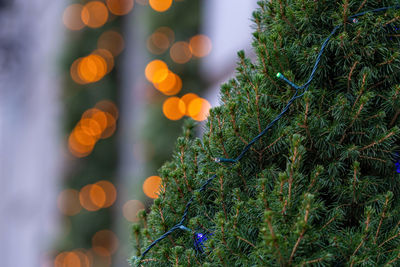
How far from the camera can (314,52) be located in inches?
38.3

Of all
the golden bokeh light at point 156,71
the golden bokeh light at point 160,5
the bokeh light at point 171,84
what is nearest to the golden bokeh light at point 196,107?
the bokeh light at point 171,84

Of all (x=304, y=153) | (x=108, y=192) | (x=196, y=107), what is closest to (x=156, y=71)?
(x=196, y=107)

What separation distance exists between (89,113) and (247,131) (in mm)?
4456

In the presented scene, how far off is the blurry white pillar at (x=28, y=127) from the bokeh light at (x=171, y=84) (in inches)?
80.9

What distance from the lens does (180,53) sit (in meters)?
3.92

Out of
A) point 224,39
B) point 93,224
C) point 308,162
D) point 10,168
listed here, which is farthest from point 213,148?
point 10,168

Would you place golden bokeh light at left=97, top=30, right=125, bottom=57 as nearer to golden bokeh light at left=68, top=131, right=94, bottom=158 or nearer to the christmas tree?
golden bokeh light at left=68, top=131, right=94, bottom=158

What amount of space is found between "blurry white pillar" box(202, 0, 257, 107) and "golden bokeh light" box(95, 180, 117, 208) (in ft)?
6.60

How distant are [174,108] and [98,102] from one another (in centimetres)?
177

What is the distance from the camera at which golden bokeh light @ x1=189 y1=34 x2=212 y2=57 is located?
384 cm

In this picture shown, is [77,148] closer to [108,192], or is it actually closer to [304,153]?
[108,192]

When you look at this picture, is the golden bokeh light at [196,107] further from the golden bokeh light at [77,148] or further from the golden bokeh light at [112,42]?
the golden bokeh light at [112,42]

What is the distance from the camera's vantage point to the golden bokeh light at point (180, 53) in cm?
388

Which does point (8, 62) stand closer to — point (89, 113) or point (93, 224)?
point (89, 113)
